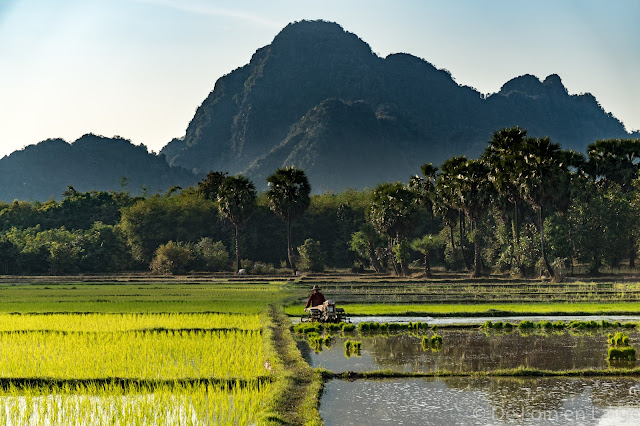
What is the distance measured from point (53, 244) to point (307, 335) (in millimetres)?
53776

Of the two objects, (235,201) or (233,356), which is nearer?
(233,356)

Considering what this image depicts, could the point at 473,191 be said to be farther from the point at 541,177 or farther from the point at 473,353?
the point at 473,353

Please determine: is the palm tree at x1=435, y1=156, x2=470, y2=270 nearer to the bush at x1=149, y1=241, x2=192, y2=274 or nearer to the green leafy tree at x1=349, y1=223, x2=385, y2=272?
the green leafy tree at x1=349, y1=223, x2=385, y2=272

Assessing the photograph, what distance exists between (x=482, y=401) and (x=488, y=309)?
18731mm

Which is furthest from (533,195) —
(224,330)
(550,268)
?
(224,330)

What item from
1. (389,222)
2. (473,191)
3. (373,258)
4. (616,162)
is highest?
(616,162)

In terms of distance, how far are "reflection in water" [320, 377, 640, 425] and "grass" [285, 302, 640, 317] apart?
14.3 meters

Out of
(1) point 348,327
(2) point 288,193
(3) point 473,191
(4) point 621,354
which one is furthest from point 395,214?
(4) point 621,354

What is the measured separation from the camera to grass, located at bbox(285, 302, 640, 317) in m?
28.9

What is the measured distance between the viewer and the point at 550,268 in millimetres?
54812

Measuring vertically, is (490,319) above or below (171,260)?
below

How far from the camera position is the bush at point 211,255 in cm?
6938

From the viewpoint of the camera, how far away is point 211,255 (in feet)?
229

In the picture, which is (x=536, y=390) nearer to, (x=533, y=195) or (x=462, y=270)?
(x=533, y=195)
